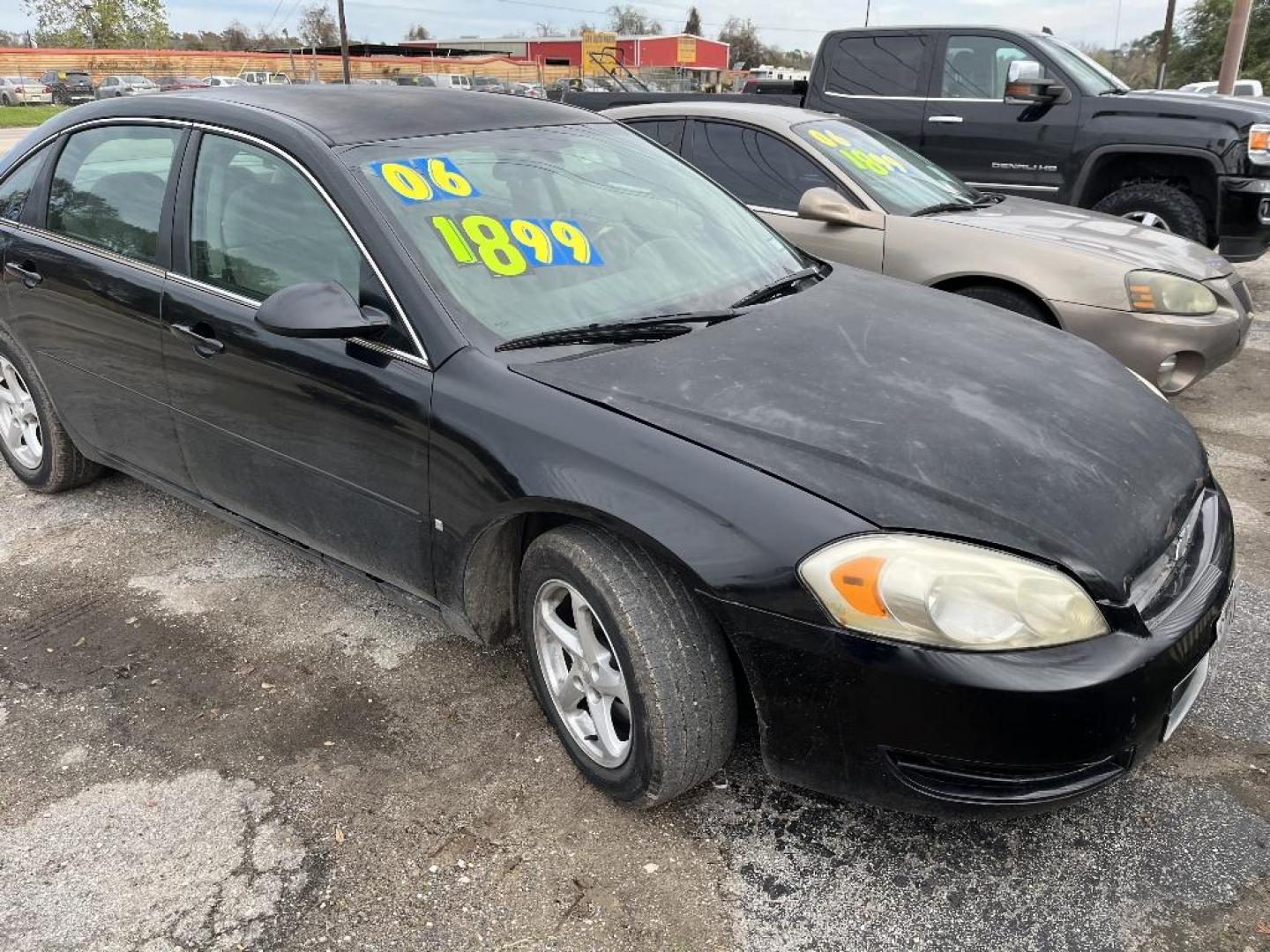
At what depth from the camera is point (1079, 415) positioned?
240 centimetres

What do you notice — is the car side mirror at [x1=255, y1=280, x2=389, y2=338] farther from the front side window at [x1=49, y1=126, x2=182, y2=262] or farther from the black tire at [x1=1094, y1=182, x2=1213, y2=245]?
the black tire at [x1=1094, y1=182, x2=1213, y2=245]

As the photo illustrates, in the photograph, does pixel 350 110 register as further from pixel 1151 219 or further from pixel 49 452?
pixel 1151 219

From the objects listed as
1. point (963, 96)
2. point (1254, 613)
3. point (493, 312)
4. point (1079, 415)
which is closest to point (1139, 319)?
point (1254, 613)

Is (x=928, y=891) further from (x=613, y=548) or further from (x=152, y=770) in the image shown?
(x=152, y=770)

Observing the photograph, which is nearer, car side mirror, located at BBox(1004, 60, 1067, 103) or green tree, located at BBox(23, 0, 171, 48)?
car side mirror, located at BBox(1004, 60, 1067, 103)

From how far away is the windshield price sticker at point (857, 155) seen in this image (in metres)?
5.20

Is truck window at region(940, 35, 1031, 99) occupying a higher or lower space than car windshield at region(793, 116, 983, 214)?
higher

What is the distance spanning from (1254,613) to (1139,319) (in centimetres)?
165

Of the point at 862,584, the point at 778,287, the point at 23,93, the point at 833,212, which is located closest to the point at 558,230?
the point at 778,287

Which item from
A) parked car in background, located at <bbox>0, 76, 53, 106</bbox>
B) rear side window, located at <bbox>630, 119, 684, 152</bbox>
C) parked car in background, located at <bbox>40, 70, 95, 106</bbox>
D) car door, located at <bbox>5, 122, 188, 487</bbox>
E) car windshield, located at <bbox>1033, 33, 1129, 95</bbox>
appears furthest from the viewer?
parked car in background, located at <bbox>0, 76, 53, 106</bbox>

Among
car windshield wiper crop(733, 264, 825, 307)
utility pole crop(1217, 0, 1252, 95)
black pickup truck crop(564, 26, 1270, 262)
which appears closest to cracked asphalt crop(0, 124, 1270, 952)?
car windshield wiper crop(733, 264, 825, 307)

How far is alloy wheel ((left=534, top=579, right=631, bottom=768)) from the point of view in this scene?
7.54 feet

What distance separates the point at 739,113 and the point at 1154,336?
2.47 metres

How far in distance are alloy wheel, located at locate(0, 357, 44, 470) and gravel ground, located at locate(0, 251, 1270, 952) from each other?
1286 mm
